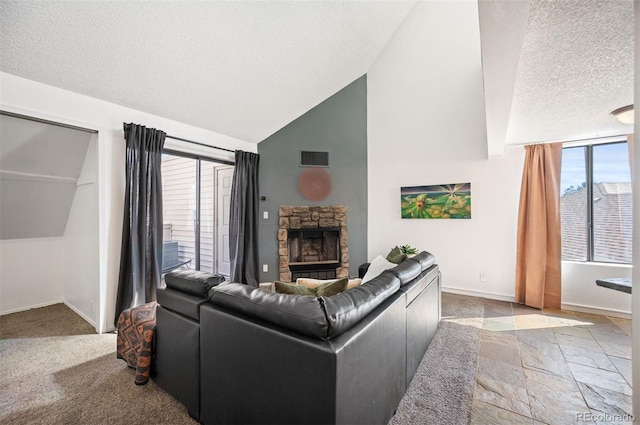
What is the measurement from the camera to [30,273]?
131 inches

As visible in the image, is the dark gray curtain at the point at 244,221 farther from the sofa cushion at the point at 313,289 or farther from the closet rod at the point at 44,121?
the sofa cushion at the point at 313,289

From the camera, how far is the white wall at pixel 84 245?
9.21 feet

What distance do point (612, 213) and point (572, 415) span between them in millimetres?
2809

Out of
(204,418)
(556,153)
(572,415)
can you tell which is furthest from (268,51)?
(572,415)

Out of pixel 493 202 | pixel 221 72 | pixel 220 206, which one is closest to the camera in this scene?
pixel 221 72

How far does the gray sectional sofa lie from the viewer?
1.09 metres

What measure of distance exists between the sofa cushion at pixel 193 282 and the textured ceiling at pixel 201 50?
6.97 feet

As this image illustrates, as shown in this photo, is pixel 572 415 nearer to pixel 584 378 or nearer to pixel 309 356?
pixel 584 378

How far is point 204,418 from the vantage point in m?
1.50

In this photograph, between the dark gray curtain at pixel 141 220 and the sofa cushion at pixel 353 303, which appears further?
the dark gray curtain at pixel 141 220

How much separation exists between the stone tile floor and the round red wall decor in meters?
2.96

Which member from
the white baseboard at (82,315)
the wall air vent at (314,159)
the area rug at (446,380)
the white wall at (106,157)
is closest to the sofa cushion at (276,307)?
the area rug at (446,380)

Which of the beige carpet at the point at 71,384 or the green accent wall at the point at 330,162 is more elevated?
the green accent wall at the point at 330,162

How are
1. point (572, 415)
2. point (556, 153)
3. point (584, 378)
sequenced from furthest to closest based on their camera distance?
point (556, 153), point (584, 378), point (572, 415)
